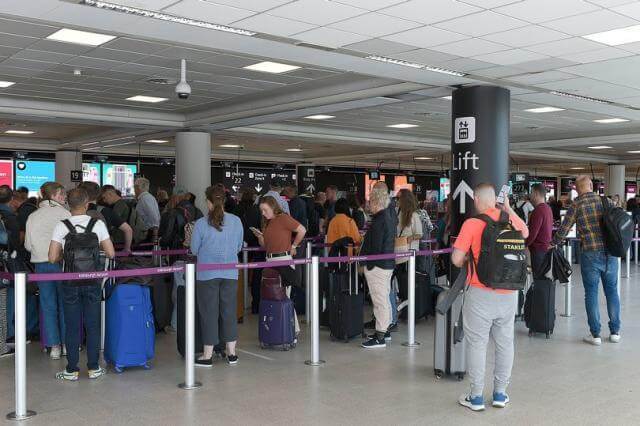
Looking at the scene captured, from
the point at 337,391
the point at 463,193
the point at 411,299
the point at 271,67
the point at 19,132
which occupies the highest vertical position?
the point at 271,67

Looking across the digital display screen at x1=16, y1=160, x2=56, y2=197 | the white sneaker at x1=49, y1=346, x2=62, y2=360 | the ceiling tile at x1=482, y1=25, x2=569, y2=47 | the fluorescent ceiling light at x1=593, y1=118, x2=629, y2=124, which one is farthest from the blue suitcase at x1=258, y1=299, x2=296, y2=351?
the digital display screen at x1=16, y1=160, x2=56, y2=197

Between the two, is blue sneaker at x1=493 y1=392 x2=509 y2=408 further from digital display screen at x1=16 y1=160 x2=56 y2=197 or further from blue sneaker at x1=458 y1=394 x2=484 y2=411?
digital display screen at x1=16 y1=160 x2=56 y2=197

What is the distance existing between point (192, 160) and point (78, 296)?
30.0 feet

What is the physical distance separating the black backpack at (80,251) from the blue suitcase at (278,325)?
198cm

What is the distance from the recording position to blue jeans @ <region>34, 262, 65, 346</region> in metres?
6.13

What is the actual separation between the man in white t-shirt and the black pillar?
4141 mm

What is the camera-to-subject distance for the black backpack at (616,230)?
677 cm

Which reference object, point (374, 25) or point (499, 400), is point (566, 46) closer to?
point (374, 25)

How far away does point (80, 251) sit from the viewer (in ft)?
17.6

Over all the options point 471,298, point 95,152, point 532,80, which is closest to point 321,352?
point 471,298

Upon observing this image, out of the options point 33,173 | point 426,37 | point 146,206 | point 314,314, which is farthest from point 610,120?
point 33,173

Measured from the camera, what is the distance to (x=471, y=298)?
4.70 m

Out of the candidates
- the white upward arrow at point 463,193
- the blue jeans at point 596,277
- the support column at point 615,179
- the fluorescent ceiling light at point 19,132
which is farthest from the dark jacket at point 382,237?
the support column at point 615,179

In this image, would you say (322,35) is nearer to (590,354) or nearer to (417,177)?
(590,354)
